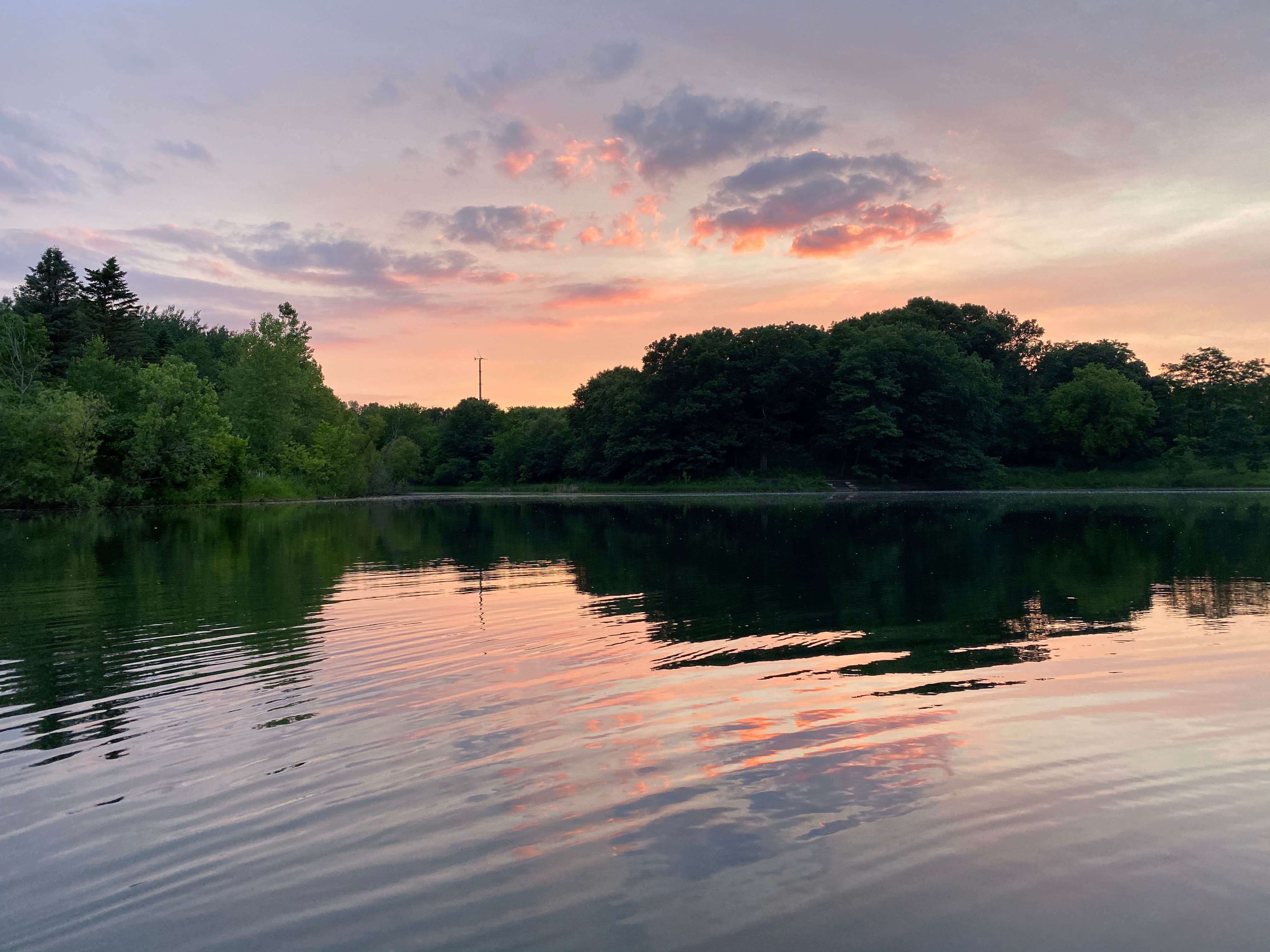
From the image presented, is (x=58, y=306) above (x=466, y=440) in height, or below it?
above

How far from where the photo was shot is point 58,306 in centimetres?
7719

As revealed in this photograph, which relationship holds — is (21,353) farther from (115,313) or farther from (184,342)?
(184,342)

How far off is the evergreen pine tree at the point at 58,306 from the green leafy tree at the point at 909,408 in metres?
66.3

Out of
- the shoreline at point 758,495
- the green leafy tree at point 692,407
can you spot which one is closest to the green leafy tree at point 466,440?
the shoreline at point 758,495

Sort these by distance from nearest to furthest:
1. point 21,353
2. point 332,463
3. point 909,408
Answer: point 21,353
point 332,463
point 909,408

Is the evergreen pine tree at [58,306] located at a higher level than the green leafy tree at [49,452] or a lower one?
higher

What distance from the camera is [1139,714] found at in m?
8.56

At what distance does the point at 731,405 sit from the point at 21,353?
5785 cm

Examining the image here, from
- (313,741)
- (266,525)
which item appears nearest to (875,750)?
(313,741)

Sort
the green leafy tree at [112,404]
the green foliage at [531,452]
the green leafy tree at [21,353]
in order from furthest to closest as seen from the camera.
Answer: the green foliage at [531,452]
the green leafy tree at [21,353]
the green leafy tree at [112,404]

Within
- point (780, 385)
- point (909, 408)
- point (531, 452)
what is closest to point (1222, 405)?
point (909, 408)

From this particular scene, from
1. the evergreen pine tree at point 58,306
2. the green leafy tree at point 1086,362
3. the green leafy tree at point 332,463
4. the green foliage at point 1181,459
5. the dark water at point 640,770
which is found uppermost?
the evergreen pine tree at point 58,306

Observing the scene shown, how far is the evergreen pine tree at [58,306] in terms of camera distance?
73.4 m

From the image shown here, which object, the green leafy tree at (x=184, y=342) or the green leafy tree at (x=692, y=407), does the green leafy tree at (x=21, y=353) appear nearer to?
the green leafy tree at (x=184, y=342)
